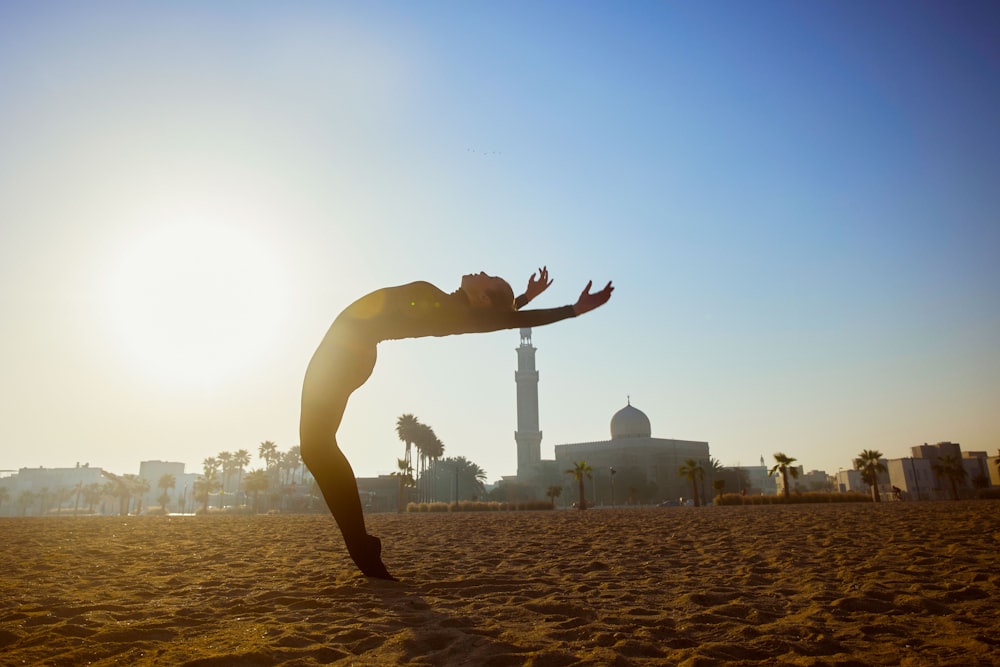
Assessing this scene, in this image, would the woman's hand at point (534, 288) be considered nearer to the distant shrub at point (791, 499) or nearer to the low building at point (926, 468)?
the distant shrub at point (791, 499)

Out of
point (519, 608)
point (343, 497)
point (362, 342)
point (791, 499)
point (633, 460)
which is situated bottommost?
point (791, 499)

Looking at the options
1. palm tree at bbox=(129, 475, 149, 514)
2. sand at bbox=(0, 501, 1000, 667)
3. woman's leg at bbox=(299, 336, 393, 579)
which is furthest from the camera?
palm tree at bbox=(129, 475, 149, 514)

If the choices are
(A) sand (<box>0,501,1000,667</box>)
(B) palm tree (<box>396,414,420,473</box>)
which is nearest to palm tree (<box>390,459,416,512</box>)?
(B) palm tree (<box>396,414,420,473</box>)

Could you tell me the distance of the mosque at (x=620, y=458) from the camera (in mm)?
77812

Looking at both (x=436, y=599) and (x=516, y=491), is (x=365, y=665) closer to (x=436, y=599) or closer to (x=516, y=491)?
(x=436, y=599)

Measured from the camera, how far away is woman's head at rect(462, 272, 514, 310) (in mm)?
5012

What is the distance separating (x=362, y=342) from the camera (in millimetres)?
5242

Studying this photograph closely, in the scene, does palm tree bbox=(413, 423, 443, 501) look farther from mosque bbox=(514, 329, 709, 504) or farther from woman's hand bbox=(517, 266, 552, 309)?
woman's hand bbox=(517, 266, 552, 309)

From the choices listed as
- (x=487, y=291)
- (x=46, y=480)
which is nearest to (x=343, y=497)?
(x=487, y=291)

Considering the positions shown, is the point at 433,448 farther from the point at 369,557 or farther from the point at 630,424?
the point at 369,557

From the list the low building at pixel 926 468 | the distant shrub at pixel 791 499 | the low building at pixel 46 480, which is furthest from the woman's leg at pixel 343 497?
the low building at pixel 46 480

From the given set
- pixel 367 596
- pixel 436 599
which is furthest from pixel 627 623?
pixel 367 596

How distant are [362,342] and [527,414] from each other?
95875mm

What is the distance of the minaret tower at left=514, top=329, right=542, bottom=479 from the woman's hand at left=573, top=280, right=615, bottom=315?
93.1 meters
